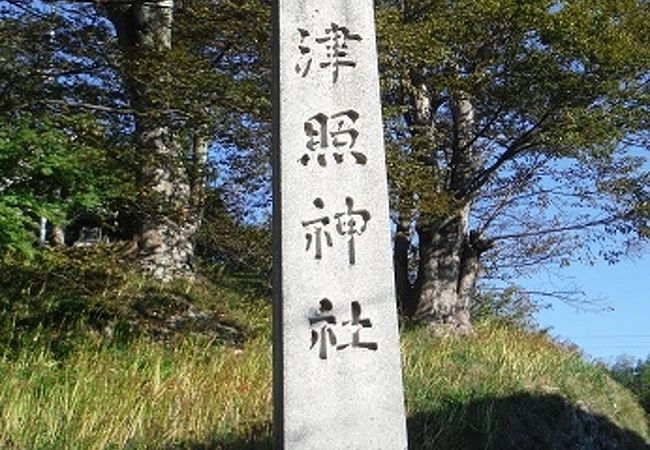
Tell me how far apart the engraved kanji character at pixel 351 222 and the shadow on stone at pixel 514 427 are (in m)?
2.96

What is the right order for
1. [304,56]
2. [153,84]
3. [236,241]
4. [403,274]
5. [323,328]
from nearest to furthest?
[323,328] < [304,56] < [153,84] < [236,241] < [403,274]

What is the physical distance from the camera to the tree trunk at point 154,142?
923 centimetres

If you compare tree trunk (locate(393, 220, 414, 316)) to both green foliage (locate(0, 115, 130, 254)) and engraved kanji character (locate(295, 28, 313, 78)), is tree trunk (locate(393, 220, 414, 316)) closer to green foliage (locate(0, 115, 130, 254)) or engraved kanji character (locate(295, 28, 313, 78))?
green foliage (locate(0, 115, 130, 254))

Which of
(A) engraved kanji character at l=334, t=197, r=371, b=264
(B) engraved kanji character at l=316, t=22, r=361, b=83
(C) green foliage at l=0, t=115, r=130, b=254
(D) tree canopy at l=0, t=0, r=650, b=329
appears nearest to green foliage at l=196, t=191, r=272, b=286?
(D) tree canopy at l=0, t=0, r=650, b=329

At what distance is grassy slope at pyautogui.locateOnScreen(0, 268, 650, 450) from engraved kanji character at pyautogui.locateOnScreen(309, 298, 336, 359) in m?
1.85

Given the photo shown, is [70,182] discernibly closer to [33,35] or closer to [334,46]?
[33,35]

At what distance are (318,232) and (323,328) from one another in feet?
1.69

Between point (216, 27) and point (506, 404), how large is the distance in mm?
4801

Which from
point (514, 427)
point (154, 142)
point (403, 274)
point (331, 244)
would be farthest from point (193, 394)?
point (403, 274)

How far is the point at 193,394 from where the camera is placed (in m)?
7.46

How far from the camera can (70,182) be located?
819 cm

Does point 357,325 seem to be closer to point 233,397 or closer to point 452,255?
point 233,397

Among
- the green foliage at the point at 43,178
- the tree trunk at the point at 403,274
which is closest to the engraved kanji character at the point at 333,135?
the green foliage at the point at 43,178

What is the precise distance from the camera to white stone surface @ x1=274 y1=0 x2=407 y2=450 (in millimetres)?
5086
